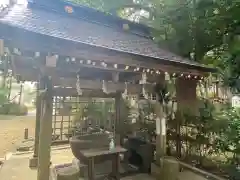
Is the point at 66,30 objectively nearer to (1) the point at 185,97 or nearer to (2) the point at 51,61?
(2) the point at 51,61

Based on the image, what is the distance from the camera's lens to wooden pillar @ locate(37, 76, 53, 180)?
11.3 feet

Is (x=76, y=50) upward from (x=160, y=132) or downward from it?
upward

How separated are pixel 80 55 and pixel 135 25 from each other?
473 cm

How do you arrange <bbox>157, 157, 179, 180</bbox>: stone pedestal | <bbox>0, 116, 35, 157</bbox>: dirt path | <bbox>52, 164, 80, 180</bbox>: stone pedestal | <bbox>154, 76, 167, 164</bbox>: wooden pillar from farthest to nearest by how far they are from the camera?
<bbox>0, 116, 35, 157</bbox>: dirt path
<bbox>154, 76, 167, 164</bbox>: wooden pillar
<bbox>157, 157, 179, 180</bbox>: stone pedestal
<bbox>52, 164, 80, 180</bbox>: stone pedestal

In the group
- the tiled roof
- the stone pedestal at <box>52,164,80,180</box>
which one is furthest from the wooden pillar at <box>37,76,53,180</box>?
the tiled roof

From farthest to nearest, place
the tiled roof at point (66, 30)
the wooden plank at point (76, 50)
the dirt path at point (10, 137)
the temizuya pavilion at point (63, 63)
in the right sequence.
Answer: the dirt path at point (10, 137)
the tiled roof at point (66, 30)
the temizuya pavilion at point (63, 63)
the wooden plank at point (76, 50)

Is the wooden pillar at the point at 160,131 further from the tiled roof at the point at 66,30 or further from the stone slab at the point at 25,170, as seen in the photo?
the tiled roof at the point at 66,30

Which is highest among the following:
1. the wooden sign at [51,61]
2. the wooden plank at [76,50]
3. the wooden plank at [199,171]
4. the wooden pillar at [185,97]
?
the wooden plank at [76,50]

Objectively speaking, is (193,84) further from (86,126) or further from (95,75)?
(86,126)

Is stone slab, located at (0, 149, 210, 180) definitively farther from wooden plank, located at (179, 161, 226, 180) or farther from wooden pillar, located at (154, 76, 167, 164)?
wooden pillar, located at (154, 76, 167, 164)

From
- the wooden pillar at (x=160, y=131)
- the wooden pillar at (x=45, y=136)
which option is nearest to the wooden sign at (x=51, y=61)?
the wooden pillar at (x=45, y=136)

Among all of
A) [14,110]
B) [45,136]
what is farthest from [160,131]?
[14,110]

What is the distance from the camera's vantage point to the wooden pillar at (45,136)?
11.3ft

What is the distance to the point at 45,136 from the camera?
3.49 meters
